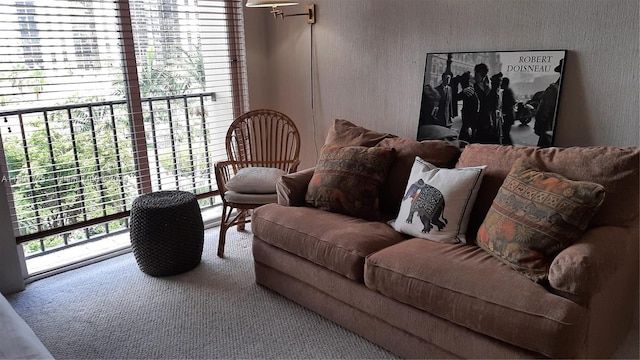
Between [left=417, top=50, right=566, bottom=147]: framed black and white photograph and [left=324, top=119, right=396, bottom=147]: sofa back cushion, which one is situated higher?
[left=417, top=50, right=566, bottom=147]: framed black and white photograph

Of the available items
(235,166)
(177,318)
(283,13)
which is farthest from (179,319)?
(283,13)

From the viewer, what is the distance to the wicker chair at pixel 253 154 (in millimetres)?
3119

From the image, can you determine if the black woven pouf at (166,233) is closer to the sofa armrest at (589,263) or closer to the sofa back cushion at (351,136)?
the sofa back cushion at (351,136)

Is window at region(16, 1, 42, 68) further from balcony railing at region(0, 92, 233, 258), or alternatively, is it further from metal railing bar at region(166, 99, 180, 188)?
metal railing bar at region(166, 99, 180, 188)

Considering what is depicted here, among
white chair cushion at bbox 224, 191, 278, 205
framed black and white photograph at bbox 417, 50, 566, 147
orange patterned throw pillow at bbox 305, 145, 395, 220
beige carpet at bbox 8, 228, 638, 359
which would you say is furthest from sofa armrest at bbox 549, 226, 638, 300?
white chair cushion at bbox 224, 191, 278, 205

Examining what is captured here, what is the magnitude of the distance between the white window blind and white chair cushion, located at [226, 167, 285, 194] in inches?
28.8

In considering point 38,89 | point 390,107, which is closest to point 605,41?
point 390,107

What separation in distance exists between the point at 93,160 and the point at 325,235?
185cm

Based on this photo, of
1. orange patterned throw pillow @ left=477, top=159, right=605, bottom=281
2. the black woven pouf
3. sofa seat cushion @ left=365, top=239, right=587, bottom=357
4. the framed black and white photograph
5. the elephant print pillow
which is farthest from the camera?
the black woven pouf

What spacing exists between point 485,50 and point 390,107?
72 centimetres

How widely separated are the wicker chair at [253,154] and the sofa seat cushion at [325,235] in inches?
17.7

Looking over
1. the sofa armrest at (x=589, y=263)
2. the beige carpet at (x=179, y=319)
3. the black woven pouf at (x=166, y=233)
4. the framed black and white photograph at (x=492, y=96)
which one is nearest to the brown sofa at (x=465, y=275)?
the sofa armrest at (x=589, y=263)

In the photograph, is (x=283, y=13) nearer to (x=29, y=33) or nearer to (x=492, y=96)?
(x=29, y=33)

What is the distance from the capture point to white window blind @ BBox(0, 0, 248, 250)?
292 centimetres
